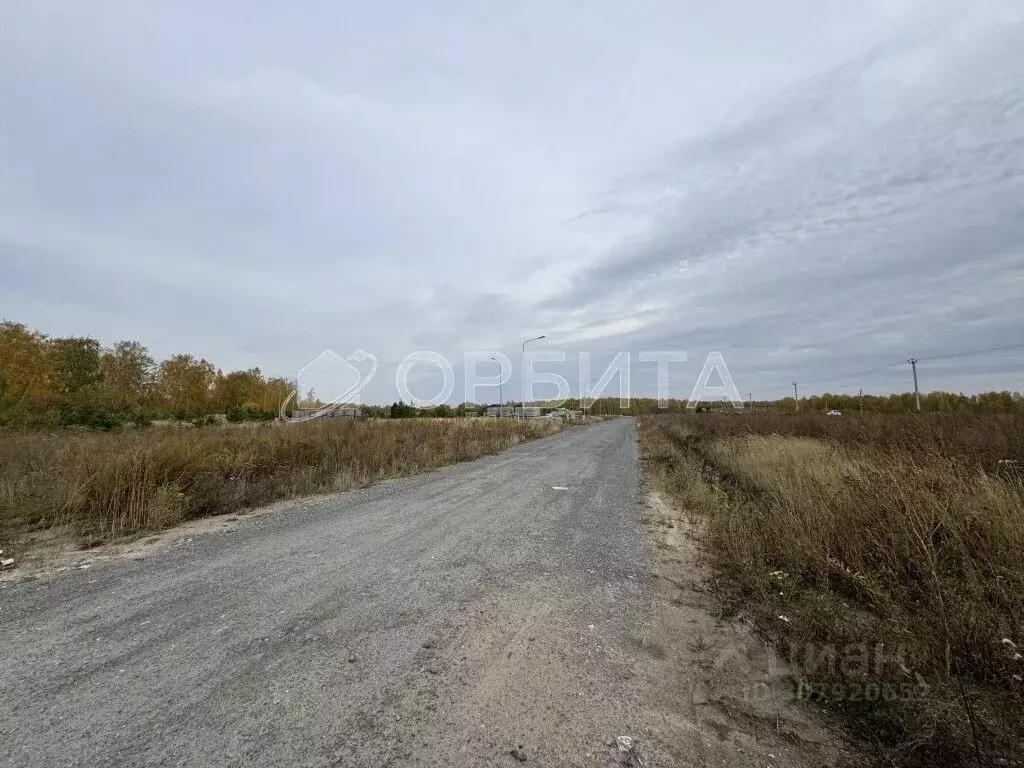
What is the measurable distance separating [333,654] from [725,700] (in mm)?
2434

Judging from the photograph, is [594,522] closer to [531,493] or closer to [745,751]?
[531,493]

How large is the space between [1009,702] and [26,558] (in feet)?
27.8

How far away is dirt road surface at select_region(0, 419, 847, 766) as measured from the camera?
2.10m

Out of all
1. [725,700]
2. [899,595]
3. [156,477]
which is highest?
[156,477]

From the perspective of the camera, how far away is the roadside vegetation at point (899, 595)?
2.26 metres

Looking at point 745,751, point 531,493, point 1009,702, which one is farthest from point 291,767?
point 531,493

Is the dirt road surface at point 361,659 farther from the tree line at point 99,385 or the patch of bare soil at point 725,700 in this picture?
the tree line at point 99,385

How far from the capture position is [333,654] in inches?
112

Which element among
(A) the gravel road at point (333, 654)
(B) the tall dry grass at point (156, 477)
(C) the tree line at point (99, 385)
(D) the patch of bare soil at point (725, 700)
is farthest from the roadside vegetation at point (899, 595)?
(C) the tree line at point (99, 385)

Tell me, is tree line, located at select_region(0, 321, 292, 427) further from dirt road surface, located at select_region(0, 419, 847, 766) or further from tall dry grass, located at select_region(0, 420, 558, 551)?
dirt road surface, located at select_region(0, 419, 847, 766)

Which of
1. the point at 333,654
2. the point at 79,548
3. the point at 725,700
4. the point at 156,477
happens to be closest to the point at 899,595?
the point at 725,700

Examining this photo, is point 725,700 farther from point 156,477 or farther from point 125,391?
point 125,391

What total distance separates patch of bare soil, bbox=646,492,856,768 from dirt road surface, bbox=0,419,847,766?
0.06ft

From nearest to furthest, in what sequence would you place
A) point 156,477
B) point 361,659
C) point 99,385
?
point 361,659
point 156,477
point 99,385
